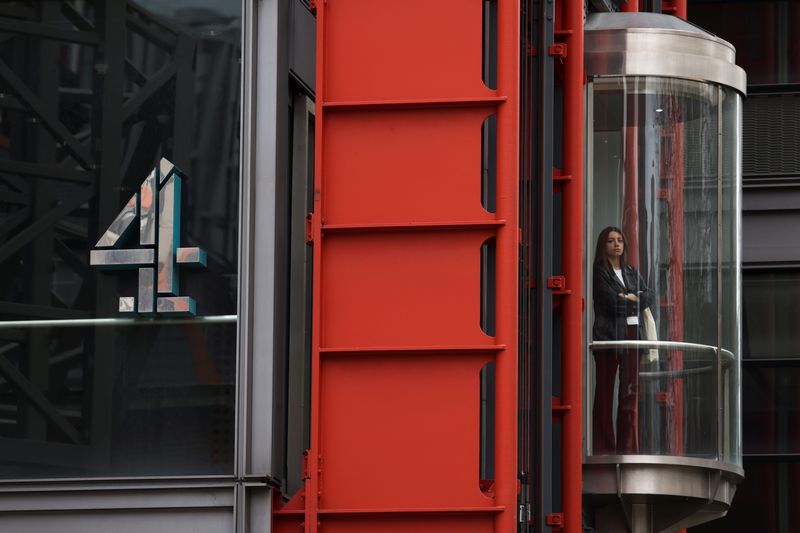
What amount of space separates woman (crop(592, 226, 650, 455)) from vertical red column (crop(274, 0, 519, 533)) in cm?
276

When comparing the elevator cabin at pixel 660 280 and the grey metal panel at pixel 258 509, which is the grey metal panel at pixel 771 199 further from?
the grey metal panel at pixel 258 509

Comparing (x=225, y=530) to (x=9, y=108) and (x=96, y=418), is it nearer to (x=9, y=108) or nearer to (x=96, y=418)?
(x=96, y=418)

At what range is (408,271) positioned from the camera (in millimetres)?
18594

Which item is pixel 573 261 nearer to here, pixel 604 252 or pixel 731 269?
pixel 604 252

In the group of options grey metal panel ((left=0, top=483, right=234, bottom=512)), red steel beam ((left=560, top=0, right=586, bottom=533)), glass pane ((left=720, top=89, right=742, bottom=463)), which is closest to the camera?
grey metal panel ((left=0, top=483, right=234, bottom=512))

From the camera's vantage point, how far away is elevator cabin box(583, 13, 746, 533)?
826 inches

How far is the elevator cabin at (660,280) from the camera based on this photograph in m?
21.0

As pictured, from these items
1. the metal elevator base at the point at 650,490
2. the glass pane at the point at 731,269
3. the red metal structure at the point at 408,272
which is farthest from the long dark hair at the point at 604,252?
the red metal structure at the point at 408,272

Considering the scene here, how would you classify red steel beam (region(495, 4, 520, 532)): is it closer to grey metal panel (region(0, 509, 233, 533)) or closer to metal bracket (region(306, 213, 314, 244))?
metal bracket (region(306, 213, 314, 244))

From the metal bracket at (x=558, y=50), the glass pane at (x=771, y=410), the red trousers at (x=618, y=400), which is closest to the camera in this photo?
the red trousers at (x=618, y=400)

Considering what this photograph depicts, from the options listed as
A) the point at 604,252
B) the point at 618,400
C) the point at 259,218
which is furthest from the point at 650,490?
the point at 259,218

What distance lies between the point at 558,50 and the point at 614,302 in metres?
2.88

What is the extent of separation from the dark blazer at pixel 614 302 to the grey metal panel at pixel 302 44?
3.92m

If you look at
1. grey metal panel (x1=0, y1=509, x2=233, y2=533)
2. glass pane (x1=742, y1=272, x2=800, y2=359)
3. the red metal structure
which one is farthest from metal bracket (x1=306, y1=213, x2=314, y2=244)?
glass pane (x1=742, y1=272, x2=800, y2=359)
